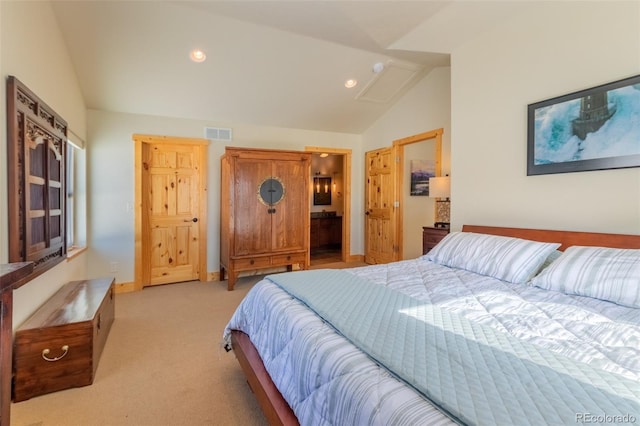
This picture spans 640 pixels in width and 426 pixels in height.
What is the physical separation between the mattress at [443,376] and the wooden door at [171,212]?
2703 millimetres

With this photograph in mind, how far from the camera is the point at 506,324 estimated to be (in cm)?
124

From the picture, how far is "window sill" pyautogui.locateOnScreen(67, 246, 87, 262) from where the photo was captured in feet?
9.90

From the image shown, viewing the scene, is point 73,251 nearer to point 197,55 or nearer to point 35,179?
point 35,179

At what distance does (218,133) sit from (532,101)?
3.66m

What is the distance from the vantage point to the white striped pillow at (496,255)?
1941 mm

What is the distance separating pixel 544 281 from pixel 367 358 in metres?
1.39

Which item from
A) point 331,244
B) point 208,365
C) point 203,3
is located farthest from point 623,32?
point 331,244

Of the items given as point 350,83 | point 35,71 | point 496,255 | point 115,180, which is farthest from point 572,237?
point 115,180

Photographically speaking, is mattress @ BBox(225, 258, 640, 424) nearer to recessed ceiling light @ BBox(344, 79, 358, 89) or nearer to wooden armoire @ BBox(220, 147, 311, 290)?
wooden armoire @ BBox(220, 147, 311, 290)

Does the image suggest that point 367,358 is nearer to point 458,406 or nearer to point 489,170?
point 458,406

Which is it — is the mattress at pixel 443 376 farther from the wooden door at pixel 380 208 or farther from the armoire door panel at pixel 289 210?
the wooden door at pixel 380 208

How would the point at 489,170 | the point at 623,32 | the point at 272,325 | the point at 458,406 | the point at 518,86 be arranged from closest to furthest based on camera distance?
the point at 458,406
the point at 272,325
the point at 623,32
the point at 518,86
the point at 489,170

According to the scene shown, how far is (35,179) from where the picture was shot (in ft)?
6.77

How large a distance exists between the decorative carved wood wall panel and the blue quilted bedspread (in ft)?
6.02
